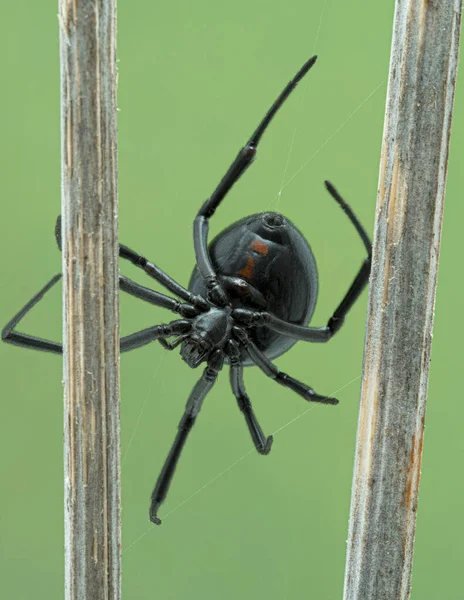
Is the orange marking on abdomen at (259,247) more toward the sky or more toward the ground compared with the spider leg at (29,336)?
more toward the sky

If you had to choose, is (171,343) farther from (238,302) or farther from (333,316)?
(333,316)

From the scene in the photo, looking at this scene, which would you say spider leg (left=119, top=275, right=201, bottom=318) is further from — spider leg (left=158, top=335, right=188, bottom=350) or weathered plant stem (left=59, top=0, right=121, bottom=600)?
weathered plant stem (left=59, top=0, right=121, bottom=600)

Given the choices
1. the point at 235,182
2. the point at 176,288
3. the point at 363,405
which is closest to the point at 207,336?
the point at 176,288

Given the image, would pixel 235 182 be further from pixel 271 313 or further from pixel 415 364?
pixel 415 364

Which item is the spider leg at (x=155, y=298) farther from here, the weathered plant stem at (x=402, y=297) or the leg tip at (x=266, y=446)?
the weathered plant stem at (x=402, y=297)

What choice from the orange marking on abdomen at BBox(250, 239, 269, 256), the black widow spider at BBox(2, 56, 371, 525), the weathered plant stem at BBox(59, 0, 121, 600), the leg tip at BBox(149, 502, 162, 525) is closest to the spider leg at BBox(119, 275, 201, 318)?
the black widow spider at BBox(2, 56, 371, 525)

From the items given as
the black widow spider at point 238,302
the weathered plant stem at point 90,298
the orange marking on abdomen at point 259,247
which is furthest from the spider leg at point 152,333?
the weathered plant stem at point 90,298
